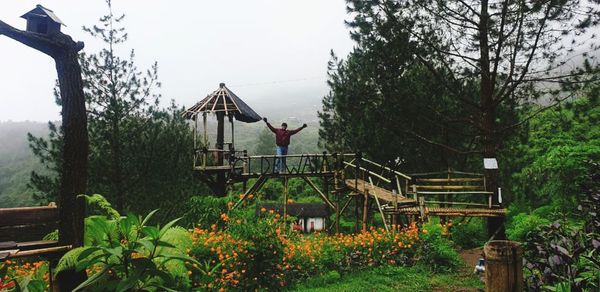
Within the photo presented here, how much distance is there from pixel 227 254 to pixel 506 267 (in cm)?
638

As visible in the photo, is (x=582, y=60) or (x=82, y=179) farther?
(x=582, y=60)

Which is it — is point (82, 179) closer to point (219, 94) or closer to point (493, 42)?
point (493, 42)

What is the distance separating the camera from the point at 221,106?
645 inches

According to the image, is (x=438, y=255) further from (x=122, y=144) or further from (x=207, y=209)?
(x=122, y=144)

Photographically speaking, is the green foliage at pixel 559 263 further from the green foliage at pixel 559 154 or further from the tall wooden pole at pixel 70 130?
the green foliage at pixel 559 154

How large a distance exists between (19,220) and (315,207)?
30.5m

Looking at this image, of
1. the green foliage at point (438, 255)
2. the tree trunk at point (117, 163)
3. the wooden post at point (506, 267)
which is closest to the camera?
the wooden post at point (506, 267)

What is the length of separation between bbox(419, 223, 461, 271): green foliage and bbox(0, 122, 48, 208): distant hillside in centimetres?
1829

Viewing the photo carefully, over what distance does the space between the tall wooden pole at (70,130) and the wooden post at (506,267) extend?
4.43 metres

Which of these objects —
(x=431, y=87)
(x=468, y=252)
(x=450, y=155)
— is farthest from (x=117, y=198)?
(x=450, y=155)

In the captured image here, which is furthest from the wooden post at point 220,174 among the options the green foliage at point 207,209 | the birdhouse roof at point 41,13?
the birdhouse roof at point 41,13

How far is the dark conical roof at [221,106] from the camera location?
16156mm

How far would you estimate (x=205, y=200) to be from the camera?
10125 millimetres

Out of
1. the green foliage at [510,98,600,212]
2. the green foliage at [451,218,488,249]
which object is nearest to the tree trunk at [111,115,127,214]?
the green foliage at [451,218,488,249]
